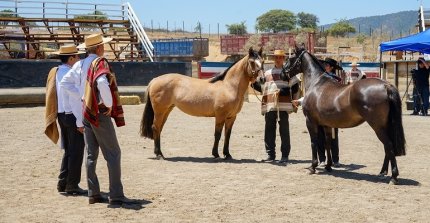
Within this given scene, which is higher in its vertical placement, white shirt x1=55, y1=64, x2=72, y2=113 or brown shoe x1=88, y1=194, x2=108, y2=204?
white shirt x1=55, y1=64, x2=72, y2=113

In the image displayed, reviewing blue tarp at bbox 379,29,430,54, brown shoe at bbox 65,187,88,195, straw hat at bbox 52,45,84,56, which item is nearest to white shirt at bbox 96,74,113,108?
straw hat at bbox 52,45,84,56

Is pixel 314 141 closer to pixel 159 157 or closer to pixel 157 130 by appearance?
pixel 159 157

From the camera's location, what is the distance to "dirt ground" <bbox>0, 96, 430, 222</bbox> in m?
6.29

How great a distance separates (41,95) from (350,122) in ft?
43.8

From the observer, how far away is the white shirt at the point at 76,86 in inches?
265

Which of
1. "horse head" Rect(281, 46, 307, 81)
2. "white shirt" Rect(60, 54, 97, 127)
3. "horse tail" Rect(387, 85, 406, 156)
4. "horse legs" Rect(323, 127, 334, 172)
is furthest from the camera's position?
"horse head" Rect(281, 46, 307, 81)

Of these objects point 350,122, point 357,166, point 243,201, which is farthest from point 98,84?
point 357,166

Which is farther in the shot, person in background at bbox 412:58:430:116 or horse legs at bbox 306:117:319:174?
person in background at bbox 412:58:430:116

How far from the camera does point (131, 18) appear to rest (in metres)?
29.2

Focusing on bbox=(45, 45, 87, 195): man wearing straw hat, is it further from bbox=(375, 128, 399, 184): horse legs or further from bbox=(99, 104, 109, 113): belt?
Answer: bbox=(375, 128, 399, 184): horse legs

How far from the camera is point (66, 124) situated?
283 inches

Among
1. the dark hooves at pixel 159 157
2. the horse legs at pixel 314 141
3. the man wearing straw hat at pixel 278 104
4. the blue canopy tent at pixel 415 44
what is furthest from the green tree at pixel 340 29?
the horse legs at pixel 314 141

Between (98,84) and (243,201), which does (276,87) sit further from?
(98,84)

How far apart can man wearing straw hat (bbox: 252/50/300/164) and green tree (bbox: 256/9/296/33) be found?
331 ft
